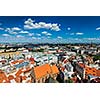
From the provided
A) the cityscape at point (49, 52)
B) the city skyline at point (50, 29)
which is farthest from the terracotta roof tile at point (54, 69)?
the city skyline at point (50, 29)

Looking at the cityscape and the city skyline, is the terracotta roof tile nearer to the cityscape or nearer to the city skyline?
the cityscape

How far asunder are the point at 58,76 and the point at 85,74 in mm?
270

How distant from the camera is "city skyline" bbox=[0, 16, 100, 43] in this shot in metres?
2.62

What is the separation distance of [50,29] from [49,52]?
9.2 inches

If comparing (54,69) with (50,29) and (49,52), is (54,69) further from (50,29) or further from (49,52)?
(50,29)

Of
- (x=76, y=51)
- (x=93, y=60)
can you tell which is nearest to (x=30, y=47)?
(x=76, y=51)

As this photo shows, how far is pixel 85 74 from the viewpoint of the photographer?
2.68 meters

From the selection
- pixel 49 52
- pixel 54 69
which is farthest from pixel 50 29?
pixel 54 69

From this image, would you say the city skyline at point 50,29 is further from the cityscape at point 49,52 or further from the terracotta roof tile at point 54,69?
the terracotta roof tile at point 54,69

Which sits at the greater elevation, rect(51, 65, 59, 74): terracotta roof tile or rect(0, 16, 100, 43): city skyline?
rect(0, 16, 100, 43): city skyline

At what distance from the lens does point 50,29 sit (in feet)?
8.70

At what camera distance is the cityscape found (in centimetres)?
265

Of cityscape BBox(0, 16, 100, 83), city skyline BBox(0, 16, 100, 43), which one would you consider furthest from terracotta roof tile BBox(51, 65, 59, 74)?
city skyline BBox(0, 16, 100, 43)

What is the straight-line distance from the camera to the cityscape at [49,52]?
2648 millimetres
